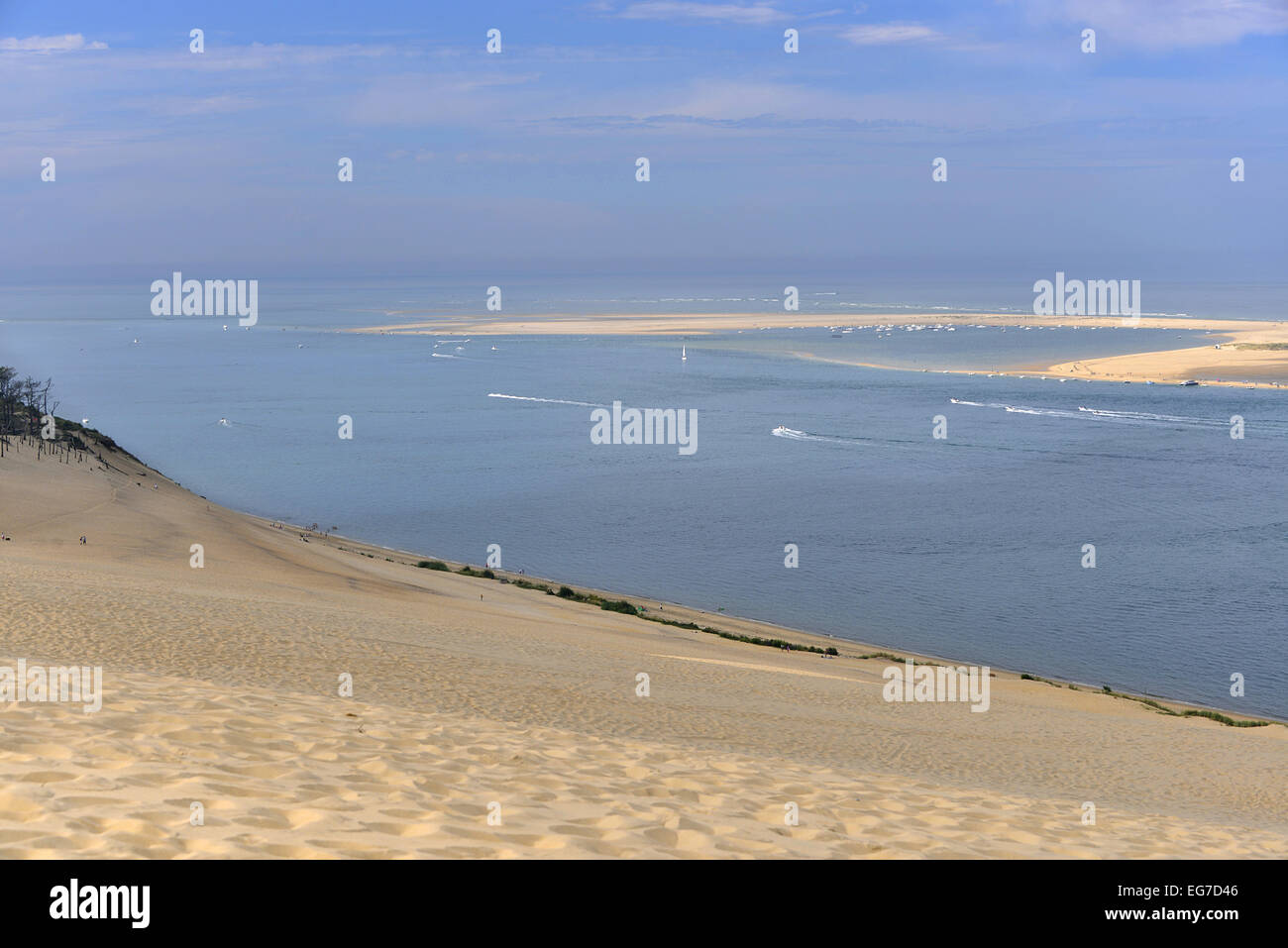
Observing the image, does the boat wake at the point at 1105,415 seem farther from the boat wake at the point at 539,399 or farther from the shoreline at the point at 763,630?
the shoreline at the point at 763,630

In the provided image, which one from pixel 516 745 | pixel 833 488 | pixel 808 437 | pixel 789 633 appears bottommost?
pixel 789 633

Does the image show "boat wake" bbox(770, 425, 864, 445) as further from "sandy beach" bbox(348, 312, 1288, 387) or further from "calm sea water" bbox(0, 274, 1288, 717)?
"sandy beach" bbox(348, 312, 1288, 387)

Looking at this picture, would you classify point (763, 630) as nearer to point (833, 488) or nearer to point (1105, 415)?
point (833, 488)

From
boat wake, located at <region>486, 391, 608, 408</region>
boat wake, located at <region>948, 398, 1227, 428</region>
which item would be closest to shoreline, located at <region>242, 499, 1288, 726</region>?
boat wake, located at <region>486, 391, 608, 408</region>

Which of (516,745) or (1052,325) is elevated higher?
(1052,325)

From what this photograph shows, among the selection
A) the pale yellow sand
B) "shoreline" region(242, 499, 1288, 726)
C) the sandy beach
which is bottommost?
"shoreline" region(242, 499, 1288, 726)

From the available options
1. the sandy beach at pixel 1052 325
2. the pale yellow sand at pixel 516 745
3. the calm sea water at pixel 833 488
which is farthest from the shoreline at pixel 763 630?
the sandy beach at pixel 1052 325

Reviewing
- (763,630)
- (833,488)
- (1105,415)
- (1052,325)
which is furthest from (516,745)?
(1052,325)
